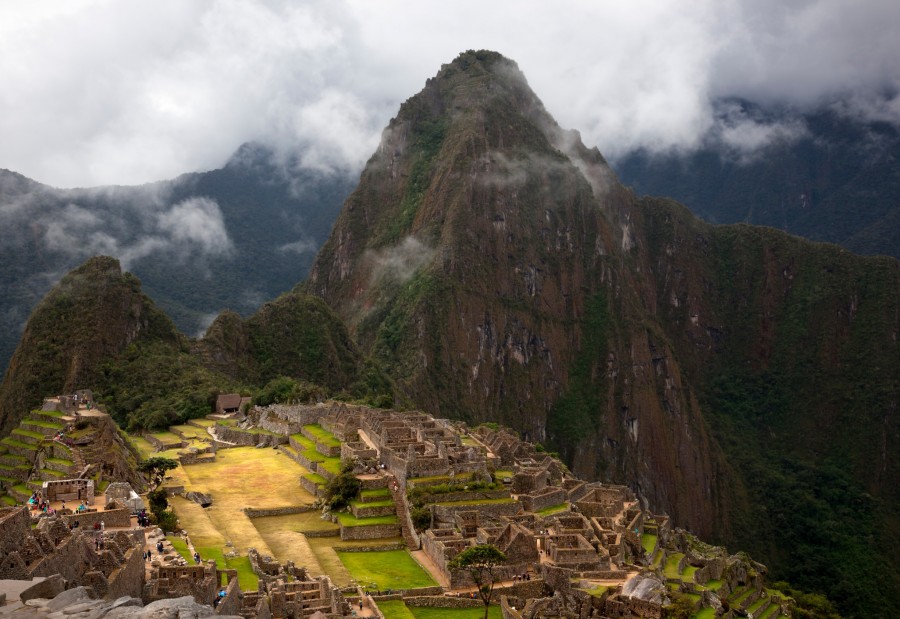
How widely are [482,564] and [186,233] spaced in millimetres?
117566

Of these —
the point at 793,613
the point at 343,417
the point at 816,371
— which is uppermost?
the point at 816,371

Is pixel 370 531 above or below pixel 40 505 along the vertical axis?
below

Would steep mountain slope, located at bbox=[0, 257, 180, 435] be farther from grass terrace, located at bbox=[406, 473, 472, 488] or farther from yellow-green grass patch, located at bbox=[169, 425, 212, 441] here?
grass terrace, located at bbox=[406, 473, 472, 488]

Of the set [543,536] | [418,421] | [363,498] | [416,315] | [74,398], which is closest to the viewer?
[543,536]

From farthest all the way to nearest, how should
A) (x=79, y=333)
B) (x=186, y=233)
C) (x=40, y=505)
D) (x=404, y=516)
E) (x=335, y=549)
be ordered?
(x=186, y=233)
(x=79, y=333)
(x=404, y=516)
(x=335, y=549)
(x=40, y=505)

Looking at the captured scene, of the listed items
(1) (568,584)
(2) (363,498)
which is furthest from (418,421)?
(1) (568,584)

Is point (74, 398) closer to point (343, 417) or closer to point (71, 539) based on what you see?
point (343, 417)

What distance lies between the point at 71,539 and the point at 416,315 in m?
109

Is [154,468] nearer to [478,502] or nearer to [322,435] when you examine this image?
[322,435]

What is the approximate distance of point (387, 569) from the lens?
123 ft

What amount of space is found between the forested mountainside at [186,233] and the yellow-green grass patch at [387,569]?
73.1 meters

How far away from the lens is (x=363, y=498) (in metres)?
43.6

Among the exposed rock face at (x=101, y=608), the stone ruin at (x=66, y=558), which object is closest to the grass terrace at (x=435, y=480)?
the stone ruin at (x=66, y=558)

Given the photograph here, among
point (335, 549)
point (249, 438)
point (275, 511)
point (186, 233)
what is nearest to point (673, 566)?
point (335, 549)
